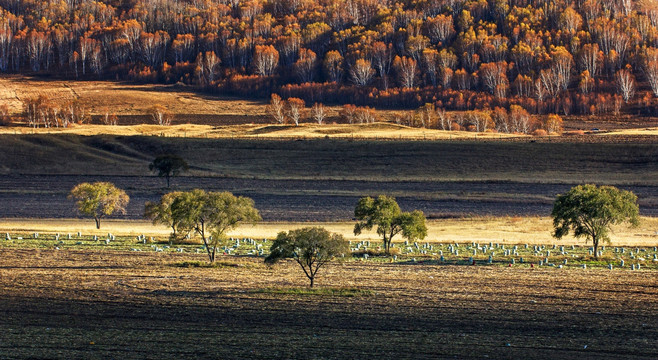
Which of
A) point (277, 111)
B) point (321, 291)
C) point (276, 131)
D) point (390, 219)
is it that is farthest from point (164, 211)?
point (277, 111)

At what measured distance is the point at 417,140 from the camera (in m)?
118

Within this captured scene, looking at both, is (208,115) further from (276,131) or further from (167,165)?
(167,165)

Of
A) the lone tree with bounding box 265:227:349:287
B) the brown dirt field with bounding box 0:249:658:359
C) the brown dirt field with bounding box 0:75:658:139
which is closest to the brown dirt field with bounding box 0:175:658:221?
the brown dirt field with bounding box 0:249:658:359

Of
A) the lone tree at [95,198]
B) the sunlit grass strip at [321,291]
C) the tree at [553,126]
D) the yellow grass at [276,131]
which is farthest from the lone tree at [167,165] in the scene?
the tree at [553,126]

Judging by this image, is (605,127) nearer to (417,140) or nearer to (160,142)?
(417,140)

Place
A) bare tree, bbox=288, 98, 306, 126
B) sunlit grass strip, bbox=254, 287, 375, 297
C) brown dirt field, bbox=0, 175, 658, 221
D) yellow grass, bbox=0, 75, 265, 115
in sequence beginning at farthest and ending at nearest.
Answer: yellow grass, bbox=0, 75, 265, 115, bare tree, bbox=288, 98, 306, 126, brown dirt field, bbox=0, 175, 658, 221, sunlit grass strip, bbox=254, 287, 375, 297

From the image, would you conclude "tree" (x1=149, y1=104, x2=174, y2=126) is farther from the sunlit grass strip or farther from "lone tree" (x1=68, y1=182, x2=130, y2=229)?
the sunlit grass strip

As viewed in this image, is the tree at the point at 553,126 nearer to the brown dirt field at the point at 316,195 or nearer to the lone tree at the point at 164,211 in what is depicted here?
the brown dirt field at the point at 316,195

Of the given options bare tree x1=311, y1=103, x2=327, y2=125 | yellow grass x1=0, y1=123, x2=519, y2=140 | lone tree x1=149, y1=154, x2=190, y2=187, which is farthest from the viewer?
bare tree x1=311, y1=103, x2=327, y2=125

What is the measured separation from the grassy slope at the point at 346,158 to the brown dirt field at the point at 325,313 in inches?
2243

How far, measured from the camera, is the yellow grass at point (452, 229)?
58.2 meters

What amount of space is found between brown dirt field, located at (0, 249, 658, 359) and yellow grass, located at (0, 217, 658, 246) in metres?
17.1

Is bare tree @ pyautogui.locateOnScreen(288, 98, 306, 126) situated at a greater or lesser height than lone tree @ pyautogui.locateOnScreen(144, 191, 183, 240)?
greater

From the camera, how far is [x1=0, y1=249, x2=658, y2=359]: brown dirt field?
80.8 feet
